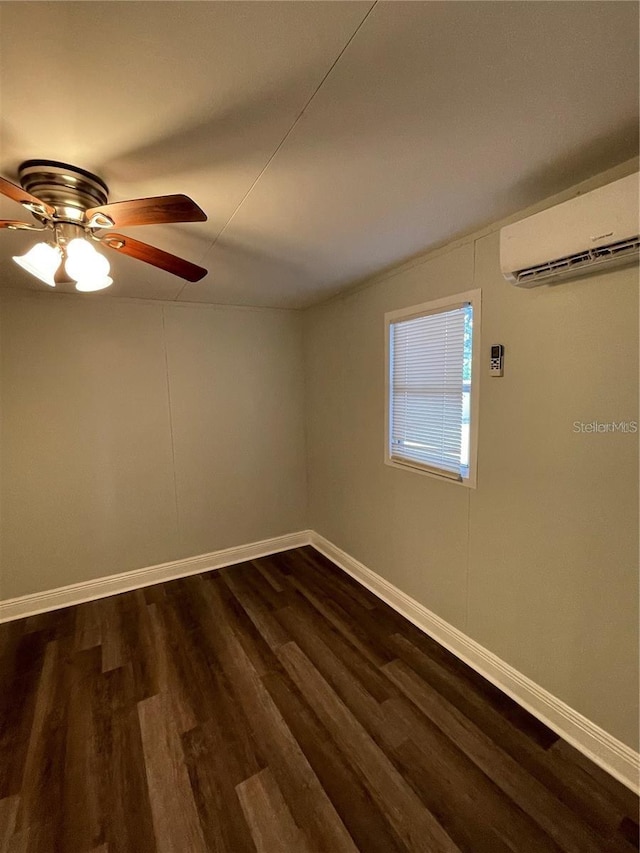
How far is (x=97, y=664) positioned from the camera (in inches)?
83.5

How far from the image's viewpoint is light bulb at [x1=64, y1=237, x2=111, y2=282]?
4.00ft

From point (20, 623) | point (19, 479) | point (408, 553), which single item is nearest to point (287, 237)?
point (408, 553)

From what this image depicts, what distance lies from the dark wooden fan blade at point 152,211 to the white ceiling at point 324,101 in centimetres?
18

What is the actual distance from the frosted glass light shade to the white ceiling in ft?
0.79

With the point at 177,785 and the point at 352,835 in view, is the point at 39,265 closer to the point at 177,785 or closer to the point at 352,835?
the point at 177,785

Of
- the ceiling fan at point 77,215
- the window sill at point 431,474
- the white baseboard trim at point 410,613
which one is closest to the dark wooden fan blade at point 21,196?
the ceiling fan at point 77,215

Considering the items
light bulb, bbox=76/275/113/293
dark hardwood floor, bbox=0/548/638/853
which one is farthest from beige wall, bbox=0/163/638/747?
light bulb, bbox=76/275/113/293

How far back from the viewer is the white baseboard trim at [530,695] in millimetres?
1445

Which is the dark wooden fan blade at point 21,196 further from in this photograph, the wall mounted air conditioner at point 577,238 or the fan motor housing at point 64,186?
the wall mounted air conditioner at point 577,238

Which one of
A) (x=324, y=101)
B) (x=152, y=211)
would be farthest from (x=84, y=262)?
(x=324, y=101)

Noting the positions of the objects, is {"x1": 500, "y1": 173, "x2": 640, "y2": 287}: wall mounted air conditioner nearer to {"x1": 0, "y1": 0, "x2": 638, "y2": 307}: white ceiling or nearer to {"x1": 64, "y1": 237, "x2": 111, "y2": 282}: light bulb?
{"x1": 0, "y1": 0, "x2": 638, "y2": 307}: white ceiling

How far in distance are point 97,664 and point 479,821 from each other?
6.80 feet

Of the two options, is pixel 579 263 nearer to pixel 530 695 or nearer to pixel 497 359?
pixel 497 359

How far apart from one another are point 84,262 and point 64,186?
240 mm
